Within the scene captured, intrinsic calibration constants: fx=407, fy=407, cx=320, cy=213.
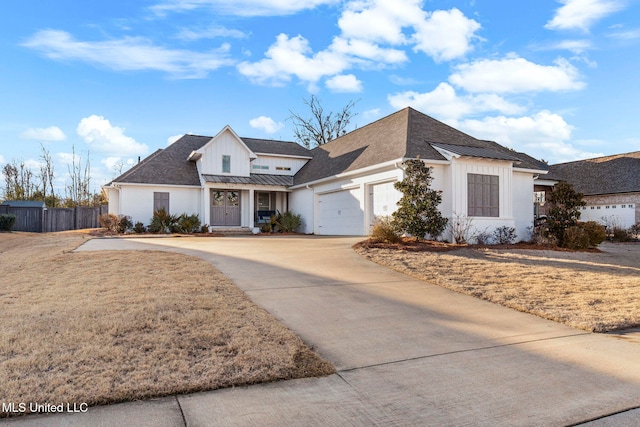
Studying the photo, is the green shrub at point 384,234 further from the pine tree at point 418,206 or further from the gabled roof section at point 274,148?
the gabled roof section at point 274,148

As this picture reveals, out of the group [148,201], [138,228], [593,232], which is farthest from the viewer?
[148,201]

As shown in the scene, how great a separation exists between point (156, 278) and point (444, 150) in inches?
451

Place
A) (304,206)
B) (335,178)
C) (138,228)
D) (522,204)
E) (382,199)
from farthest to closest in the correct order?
(304,206), (138,228), (335,178), (522,204), (382,199)

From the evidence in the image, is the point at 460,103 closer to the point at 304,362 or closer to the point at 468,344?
the point at 468,344

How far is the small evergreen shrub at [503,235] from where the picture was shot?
15797 mm

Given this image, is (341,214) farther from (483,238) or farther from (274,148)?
(274,148)

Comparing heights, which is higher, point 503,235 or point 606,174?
point 606,174

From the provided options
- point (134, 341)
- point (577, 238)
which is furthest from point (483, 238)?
point (134, 341)

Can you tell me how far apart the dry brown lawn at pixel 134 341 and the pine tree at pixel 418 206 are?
25.8 feet

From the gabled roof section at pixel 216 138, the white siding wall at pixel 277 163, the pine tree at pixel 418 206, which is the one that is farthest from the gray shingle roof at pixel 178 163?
the pine tree at pixel 418 206

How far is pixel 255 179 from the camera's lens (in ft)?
78.7

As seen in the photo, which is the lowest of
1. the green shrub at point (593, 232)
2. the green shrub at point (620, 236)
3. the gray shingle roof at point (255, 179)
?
the green shrub at point (620, 236)

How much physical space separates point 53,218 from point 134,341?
93.4 ft

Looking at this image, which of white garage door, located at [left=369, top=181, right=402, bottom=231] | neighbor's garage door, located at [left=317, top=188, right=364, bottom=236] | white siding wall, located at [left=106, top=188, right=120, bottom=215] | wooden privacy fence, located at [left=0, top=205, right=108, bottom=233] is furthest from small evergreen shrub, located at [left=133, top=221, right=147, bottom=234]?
white garage door, located at [left=369, top=181, right=402, bottom=231]
